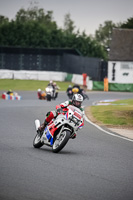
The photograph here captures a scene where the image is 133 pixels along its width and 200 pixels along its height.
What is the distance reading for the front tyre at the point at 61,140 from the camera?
11.6 m

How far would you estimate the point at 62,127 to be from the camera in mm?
11945

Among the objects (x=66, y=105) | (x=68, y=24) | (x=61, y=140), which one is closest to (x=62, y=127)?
(x=61, y=140)

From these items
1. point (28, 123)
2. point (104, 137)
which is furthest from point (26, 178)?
point (28, 123)

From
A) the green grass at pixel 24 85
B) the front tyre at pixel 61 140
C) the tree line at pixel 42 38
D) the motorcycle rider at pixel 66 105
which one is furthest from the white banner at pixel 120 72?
the front tyre at pixel 61 140

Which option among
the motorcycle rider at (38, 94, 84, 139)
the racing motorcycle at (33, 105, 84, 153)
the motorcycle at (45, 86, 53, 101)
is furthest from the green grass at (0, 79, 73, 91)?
the racing motorcycle at (33, 105, 84, 153)

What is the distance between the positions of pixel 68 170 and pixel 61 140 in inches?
85.7

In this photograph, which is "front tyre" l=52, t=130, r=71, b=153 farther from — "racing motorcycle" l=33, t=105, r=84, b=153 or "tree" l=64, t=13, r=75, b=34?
"tree" l=64, t=13, r=75, b=34

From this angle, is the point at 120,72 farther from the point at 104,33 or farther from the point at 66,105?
the point at 104,33

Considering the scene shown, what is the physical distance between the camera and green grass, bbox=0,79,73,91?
5899 cm

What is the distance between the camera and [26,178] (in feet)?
28.3

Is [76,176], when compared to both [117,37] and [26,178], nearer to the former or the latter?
[26,178]

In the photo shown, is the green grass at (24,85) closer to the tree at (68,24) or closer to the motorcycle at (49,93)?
the motorcycle at (49,93)

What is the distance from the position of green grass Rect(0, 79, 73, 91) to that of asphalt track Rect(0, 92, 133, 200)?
1724 inches

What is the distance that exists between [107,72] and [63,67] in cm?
607
